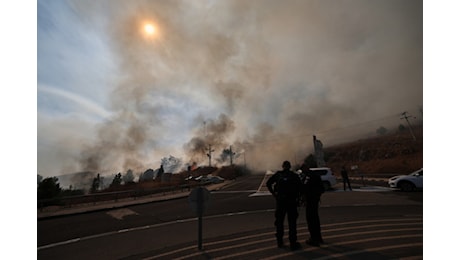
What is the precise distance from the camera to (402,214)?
5465mm

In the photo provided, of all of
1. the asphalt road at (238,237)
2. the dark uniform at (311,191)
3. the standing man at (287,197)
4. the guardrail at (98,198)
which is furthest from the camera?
the guardrail at (98,198)

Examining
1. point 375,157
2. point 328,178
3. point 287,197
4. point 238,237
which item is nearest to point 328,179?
point 328,178

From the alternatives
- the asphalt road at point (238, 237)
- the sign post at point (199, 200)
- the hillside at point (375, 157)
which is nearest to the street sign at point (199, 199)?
the sign post at point (199, 200)

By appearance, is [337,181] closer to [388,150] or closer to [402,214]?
[388,150]

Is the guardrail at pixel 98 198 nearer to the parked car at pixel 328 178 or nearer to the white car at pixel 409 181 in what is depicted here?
the parked car at pixel 328 178

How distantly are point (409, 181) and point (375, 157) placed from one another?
1.54m

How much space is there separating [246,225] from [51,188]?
1133cm

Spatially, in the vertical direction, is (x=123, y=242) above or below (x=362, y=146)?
below

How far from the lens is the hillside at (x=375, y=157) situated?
9.91 metres

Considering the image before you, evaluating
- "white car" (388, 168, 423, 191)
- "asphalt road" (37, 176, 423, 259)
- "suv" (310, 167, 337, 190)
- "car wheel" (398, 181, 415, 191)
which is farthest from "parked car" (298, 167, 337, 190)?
"asphalt road" (37, 176, 423, 259)

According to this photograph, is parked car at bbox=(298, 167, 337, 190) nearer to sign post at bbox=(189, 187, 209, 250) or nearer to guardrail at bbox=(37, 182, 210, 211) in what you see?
sign post at bbox=(189, 187, 209, 250)

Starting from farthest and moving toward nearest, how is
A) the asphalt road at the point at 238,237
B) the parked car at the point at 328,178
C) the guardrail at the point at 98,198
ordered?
the parked car at the point at 328,178
the guardrail at the point at 98,198
the asphalt road at the point at 238,237

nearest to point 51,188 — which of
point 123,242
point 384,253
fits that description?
point 123,242
